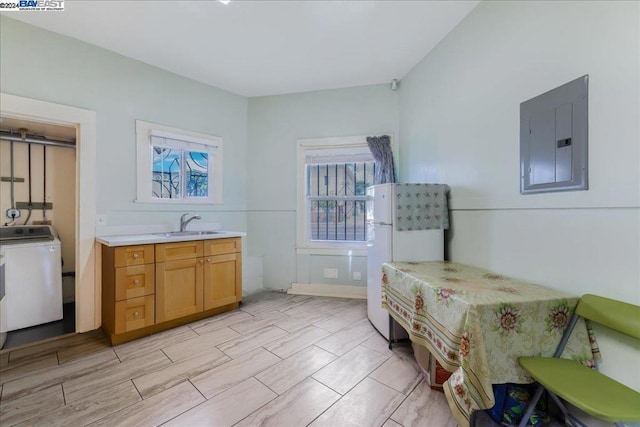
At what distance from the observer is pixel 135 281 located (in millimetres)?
2354

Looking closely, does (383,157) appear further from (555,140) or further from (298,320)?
(298,320)

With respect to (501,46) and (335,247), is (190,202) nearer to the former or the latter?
A: (335,247)

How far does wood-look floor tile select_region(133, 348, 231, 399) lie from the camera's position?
1734 millimetres

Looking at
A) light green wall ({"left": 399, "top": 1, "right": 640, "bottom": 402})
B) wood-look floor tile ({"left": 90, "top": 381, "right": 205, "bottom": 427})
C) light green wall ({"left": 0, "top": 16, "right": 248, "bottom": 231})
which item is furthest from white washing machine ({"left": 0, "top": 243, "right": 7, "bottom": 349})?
light green wall ({"left": 399, "top": 1, "right": 640, "bottom": 402})

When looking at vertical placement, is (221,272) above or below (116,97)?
below

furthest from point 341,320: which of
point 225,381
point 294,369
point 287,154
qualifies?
point 287,154

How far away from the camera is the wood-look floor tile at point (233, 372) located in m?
1.74

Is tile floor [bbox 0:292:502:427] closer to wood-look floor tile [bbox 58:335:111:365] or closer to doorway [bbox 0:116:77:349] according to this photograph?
wood-look floor tile [bbox 58:335:111:365]

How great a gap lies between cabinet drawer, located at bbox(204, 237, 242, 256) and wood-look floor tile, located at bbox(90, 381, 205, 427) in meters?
1.34

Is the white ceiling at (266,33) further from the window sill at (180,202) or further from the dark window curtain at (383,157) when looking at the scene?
the window sill at (180,202)

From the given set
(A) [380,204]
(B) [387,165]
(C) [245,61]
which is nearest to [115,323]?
(A) [380,204]

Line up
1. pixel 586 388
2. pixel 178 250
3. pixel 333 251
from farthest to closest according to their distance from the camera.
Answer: pixel 333 251
pixel 178 250
pixel 586 388

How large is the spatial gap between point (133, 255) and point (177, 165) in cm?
129

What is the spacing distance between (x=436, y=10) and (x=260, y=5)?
1412mm
